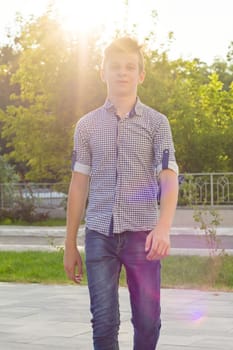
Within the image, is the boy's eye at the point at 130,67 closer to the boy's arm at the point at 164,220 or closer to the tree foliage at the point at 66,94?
the boy's arm at the point at 164,220

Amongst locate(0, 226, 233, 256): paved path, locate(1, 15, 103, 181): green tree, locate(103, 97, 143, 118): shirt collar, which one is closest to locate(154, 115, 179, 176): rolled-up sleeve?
locate(103, 97, 143, 118): shirt collar

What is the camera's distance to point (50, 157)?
103 feet

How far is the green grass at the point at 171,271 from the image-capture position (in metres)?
11.4

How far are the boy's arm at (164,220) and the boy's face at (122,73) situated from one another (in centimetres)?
51

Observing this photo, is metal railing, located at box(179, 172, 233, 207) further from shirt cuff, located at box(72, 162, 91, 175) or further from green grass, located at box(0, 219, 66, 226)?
shirt cuff, located at box(72, 162, 91, 175)

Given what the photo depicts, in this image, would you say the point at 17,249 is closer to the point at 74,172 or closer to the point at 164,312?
the point at 164,312

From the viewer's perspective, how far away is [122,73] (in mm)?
4816

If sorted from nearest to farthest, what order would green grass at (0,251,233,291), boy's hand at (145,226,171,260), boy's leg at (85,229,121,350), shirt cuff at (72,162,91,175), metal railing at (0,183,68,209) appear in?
1. boy's hand at (145,226,171,260)
2. boy's leg at (85,229,121,350)
3. shirt cuff at (72,162,91,175)
4. green grass at (0,251,233,291)
5. metal railing at (0,183,68,209)

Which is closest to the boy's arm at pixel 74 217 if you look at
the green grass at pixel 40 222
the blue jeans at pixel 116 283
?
the blue jeans at pixel 116 283

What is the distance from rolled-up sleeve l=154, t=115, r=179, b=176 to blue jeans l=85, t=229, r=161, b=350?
0.35 m

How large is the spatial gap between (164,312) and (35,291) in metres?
2.52

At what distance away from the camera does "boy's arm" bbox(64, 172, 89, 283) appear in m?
4.74

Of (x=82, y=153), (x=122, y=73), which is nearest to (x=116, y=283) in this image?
(x=82, y=153)

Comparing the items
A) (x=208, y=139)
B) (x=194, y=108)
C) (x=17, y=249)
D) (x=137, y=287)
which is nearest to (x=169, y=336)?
(x=137, y=287)
